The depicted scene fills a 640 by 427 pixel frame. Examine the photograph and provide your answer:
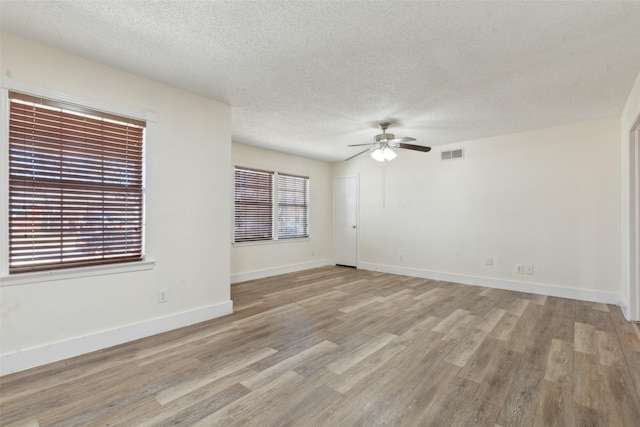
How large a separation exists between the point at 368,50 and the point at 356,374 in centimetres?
254

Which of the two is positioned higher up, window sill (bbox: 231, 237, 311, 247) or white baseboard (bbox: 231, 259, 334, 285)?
window sill (bbox: 231, 237, 311, 247)

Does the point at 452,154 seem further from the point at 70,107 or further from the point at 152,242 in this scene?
the point at 70,107

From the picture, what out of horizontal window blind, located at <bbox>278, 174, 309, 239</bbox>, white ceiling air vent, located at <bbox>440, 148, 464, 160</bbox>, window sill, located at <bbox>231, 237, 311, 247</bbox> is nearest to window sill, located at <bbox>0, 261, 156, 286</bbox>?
window sill, located at <bbox>231, 237, 311, 247</bbox>

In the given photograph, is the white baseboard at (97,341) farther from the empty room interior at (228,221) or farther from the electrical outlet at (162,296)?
the electrical outlet at (162,296)

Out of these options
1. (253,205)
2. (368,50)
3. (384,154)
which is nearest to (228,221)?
(253,205)

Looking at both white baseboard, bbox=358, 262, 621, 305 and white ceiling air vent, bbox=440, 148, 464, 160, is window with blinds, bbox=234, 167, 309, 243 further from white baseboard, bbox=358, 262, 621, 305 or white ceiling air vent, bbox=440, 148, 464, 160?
white ceiling air vent, bbox=440, 148, 464, 160

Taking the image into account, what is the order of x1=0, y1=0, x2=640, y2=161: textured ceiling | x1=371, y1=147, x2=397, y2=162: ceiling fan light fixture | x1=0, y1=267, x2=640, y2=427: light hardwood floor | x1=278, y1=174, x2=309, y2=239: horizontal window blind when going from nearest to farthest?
x1=0, y1=267, x2=640, y2=427: light hardwood floor → x1=0, y1=0, x2=640, y2=161: textured ceiling → x1=371, y1=147, x2=397, y2=162: ceiling fan light fixture → x1=278, y1=174, x2=309, y2=239: horizontal window blind

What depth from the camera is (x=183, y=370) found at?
2.28 meters

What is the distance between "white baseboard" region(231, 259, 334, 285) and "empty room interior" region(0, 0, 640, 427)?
528 millimetres

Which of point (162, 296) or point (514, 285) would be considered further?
point (514, 285)

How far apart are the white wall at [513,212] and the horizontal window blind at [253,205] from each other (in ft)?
7.56

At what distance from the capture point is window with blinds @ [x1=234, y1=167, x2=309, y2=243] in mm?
5383

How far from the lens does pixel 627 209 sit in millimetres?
3439

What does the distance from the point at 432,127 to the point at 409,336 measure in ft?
9.76
